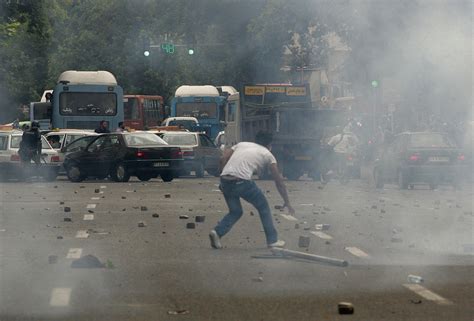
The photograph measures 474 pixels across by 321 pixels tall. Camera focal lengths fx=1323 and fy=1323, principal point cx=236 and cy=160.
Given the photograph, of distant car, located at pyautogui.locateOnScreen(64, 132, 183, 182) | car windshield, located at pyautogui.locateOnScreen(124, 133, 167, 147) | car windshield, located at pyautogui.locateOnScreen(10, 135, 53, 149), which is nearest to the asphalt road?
distant car, located at pyautogui.locateOnScreen(64, 132, 183, 182)

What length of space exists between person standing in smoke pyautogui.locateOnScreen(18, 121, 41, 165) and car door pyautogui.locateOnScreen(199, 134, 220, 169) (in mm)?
5561

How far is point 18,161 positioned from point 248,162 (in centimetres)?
2497

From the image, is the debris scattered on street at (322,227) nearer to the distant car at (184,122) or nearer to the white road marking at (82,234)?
the white road marking at (82,234)

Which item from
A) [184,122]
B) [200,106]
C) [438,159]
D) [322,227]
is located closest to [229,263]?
[322,227]

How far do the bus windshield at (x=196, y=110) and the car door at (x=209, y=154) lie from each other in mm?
Result: 19948

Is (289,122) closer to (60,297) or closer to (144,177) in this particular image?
(144,177)

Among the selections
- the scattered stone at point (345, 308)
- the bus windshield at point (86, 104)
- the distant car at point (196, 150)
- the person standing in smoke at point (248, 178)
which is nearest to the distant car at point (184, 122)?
the bus windshield at point (86, 104)

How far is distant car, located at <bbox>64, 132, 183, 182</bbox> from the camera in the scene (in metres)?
38.3

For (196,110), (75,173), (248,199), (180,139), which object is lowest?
(75,173)

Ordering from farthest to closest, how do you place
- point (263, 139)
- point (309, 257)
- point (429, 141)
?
point (429, 141), point (263, 139), point (309, 257)

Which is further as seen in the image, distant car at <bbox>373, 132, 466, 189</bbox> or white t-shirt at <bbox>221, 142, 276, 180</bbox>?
distant car at <bbox>373, 132, 466, 189</bbox>

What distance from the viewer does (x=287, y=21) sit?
13734 millimetres

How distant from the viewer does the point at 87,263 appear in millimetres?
13961

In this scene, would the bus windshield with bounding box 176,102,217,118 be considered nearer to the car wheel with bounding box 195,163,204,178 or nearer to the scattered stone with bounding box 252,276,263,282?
the car wheel with bounding box 195,163,204,178
